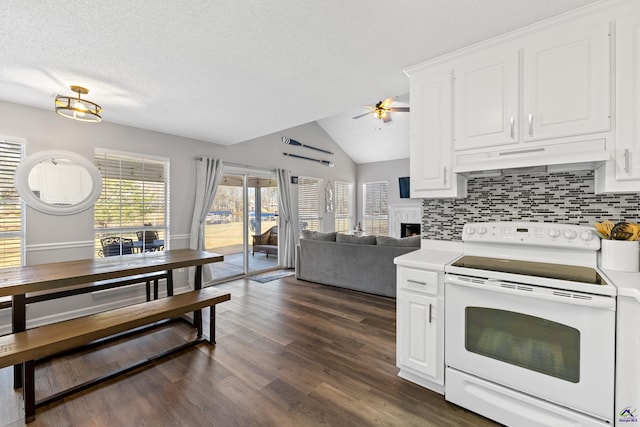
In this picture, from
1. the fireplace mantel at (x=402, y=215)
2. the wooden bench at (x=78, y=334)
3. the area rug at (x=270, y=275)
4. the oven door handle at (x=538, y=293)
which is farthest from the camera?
the fireplace mantel at (x=402, y=215)

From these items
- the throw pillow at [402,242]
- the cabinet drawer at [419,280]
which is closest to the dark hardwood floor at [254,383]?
the cabinet drawer at [419,280]

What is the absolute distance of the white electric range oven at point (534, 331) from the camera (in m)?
1.38

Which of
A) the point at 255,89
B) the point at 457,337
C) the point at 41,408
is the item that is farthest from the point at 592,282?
the point at 41,408

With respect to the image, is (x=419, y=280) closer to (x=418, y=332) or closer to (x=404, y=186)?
(x=418, y=332)

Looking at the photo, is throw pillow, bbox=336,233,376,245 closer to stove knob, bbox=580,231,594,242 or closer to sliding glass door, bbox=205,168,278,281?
sliding glass door, bbox=205,168,278,281

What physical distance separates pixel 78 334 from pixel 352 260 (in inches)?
128

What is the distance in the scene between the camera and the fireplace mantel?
7145 millimetres

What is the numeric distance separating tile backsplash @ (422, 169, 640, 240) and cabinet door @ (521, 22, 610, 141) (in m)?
0.40

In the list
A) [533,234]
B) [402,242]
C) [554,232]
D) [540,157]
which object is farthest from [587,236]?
[402,242]

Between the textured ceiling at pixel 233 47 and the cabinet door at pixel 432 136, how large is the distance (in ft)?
0.69

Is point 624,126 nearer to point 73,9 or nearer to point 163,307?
point 73,9

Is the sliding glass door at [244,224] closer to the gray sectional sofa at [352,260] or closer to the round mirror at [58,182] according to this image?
the gray sectional sofa at [352,260]

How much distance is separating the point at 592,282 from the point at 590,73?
123 cm

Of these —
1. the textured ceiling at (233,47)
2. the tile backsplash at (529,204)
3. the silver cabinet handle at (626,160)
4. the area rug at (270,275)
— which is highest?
the textured ceiling at (233,47)
